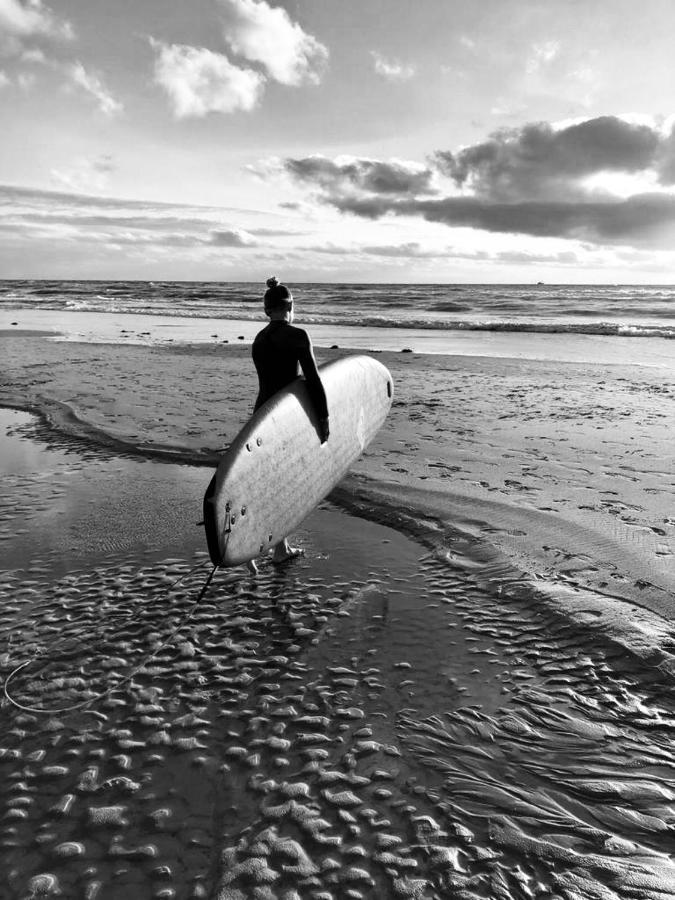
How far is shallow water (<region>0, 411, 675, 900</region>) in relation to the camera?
2.18 m

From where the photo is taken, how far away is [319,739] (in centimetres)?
278

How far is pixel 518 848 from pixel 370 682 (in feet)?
3.53

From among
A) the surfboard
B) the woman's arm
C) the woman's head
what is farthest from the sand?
the woman's head

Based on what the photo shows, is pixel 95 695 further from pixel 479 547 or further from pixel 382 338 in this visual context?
pixel 382 338

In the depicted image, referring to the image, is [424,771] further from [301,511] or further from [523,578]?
[301,511]

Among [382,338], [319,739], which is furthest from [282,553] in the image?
[382,338]

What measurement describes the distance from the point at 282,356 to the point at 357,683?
2.36m

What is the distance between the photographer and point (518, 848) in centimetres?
224

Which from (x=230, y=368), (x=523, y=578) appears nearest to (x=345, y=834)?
(x=523, y=578)

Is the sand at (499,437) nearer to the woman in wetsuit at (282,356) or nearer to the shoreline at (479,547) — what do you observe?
the shoreline at (479,547)

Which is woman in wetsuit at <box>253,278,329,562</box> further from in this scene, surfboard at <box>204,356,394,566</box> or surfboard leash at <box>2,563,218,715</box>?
surfboard leash at <box>2,563,218,715</box>

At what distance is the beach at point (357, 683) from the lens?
222 cm

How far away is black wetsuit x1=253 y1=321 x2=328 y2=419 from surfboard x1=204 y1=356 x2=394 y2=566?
10 centimetres

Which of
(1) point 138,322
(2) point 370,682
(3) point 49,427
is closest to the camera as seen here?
(2) point 370,682
